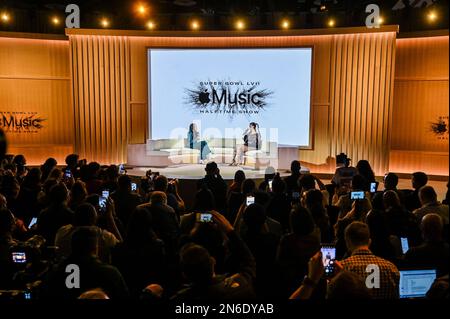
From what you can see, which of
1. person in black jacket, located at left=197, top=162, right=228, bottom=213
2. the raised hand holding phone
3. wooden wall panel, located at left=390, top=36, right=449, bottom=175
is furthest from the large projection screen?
the raised hand holding phone

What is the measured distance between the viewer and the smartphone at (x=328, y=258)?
249 cm

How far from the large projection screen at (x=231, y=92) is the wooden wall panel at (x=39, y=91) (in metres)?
2.30

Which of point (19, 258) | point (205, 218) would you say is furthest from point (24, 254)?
point (205, 218)

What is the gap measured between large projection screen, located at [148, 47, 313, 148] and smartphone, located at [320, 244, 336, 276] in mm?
8423

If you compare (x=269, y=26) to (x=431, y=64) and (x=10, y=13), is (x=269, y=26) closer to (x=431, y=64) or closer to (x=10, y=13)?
(x=431, y=64)

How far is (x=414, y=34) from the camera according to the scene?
33.1 ft

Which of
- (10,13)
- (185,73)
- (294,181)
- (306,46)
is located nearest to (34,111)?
(10,13)

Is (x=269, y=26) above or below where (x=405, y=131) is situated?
above

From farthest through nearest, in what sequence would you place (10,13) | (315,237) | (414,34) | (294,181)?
(10,13) < (414,34) < (294,181) < (315,237)

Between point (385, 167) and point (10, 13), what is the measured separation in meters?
9.82

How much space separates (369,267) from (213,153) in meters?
8.33

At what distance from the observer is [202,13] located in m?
11.3

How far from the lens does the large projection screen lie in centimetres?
1080

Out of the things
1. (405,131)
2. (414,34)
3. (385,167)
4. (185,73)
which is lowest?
(385,167)
